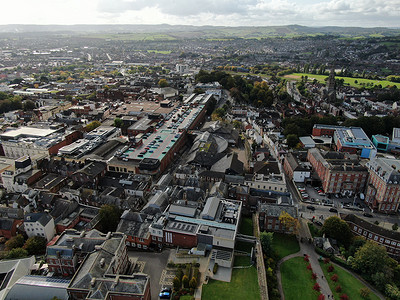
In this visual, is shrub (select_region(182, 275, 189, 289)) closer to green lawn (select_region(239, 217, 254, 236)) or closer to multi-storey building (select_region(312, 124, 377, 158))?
green lawn (select_region(239, 217, 254, 236))

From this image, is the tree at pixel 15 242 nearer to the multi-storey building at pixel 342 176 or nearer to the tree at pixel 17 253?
the tree at pixel 17 253

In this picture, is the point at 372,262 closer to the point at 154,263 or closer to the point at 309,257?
Answer: the point at 309,257

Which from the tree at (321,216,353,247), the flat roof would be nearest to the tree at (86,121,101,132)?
the flat roof

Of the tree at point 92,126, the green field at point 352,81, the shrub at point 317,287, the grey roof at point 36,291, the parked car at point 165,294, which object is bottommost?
the shrub at point 317,287

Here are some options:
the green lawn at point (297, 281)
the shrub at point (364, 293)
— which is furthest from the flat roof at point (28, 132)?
the shrub at point (364, 293)

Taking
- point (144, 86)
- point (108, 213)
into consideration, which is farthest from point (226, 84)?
point (108, 213)

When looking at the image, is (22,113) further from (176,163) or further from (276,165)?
(276,165)
